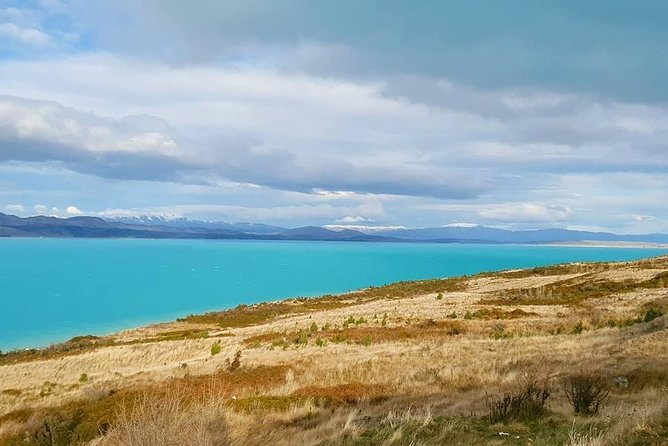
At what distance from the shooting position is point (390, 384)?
16406mm

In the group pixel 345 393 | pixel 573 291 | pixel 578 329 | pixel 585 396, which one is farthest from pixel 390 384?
pixel 573 291

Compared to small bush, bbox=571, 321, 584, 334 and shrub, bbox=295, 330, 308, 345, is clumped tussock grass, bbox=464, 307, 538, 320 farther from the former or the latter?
shrub, bbox=295, 330, 308, 345

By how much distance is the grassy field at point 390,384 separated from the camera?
29.9 ft

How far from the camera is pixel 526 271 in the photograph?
68500 mm

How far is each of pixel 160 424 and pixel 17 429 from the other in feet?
27.9

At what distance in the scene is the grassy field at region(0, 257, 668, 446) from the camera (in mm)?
9102

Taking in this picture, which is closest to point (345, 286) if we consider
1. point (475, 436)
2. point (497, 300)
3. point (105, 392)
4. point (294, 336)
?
point (497, 300)

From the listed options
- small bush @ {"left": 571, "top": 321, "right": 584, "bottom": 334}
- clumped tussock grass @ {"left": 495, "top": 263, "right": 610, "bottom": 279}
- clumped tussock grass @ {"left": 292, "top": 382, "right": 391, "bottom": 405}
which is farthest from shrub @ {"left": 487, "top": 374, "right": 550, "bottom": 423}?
clumped tussock grass @ {"left": 495, "top": 263, "right": 610, "bottom": 279}

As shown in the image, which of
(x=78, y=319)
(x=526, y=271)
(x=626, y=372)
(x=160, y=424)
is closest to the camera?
(x=160, y=424)

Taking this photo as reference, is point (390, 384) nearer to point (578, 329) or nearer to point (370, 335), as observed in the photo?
point (578, 329)

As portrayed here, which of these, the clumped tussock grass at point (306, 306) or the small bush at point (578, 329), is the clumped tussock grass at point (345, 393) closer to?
the small bush at point (578, 329)

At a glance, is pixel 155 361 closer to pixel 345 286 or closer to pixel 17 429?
pixel 17 429

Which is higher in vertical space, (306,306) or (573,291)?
(573,291)

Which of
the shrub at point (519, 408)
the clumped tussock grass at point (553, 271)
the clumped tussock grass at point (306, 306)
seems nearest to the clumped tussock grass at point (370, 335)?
the shrub at point (519, 408)
